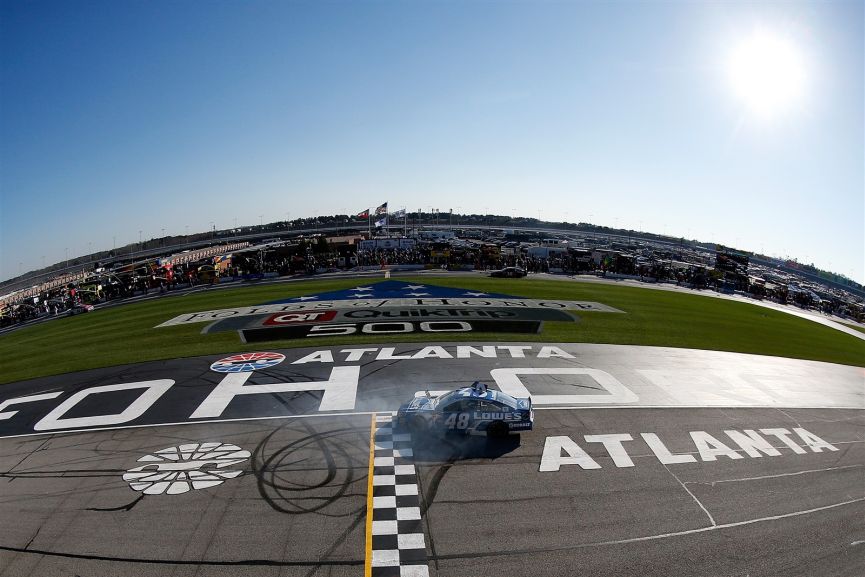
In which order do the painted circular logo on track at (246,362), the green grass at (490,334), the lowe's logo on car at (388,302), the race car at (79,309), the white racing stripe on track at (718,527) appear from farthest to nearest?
the race car at (79,309) < the lowe's logo on car at (388,302) < the green grass at (490,334) < the painted circular logo on track at (246,362) < the white racing stripe on track at (718,527)

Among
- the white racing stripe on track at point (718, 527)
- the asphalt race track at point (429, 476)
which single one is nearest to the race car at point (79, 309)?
the asphalt race track at point (429, 476)

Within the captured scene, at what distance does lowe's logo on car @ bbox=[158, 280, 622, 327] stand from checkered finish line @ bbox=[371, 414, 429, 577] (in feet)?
68.5

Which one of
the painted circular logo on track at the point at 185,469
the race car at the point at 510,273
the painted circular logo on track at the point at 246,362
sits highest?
the race car at the point at 510,273

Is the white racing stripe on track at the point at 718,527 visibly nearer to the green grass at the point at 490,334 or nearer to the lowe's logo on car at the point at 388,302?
the green grass at the point at 490,334

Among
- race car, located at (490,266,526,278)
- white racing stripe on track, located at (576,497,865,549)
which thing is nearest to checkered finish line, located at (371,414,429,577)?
white racing stripe on track, located at (576,497,865,549)

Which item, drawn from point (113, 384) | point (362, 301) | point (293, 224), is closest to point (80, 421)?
point (113, 384)

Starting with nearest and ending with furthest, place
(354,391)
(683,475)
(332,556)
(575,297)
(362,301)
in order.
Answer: (332,556)
(683,475)
(354,391)
(362,301)
(575,297)

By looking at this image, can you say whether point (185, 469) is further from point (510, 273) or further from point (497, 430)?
point (510, 273)

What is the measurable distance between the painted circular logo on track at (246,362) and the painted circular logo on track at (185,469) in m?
7.27

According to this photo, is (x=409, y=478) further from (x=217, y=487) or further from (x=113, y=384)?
(x=113, y=384)

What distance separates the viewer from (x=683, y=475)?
13.7 metres

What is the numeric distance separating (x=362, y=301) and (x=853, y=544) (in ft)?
102

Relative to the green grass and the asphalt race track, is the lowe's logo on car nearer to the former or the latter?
the green grass

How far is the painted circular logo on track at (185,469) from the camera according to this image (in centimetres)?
1295
